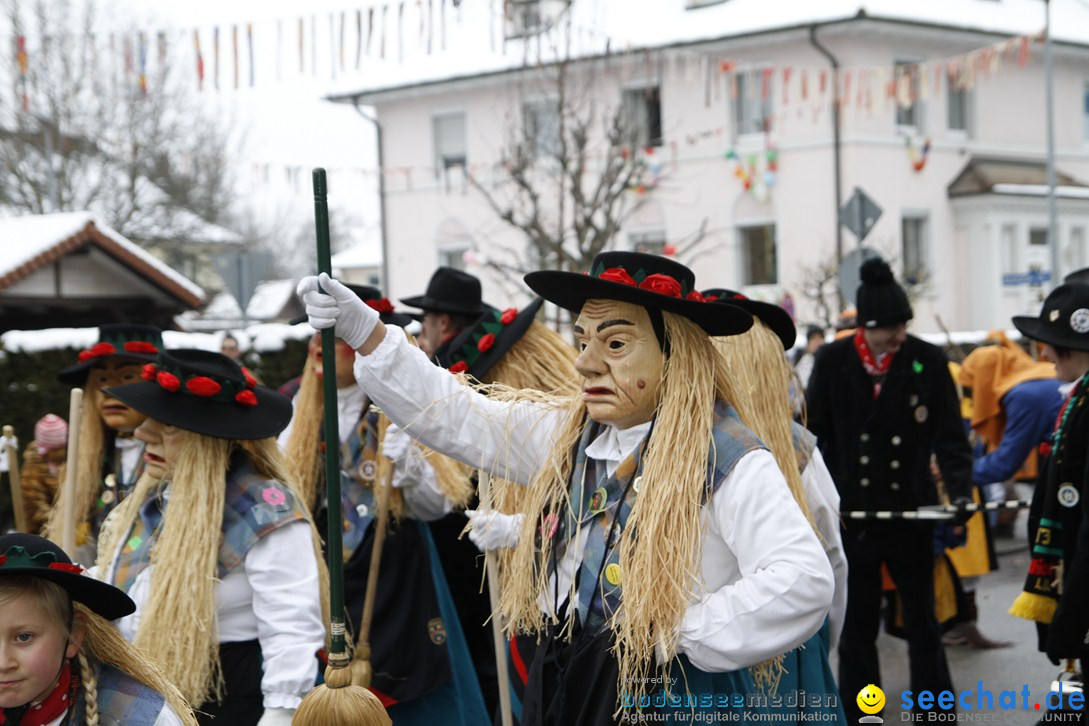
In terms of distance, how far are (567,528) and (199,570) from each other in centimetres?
118

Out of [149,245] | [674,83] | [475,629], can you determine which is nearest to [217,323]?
[149,245]

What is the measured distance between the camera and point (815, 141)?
25.7 meters

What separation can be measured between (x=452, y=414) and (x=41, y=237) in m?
12.6

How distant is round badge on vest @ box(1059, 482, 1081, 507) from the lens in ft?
15.0

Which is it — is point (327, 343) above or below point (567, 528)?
above

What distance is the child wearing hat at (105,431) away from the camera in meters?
4.84

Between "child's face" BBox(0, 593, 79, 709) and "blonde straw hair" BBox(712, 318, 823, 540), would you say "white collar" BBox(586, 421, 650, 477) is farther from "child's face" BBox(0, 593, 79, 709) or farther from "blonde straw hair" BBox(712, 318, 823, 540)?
"child's face" BBox(0, 593, 79, 709)

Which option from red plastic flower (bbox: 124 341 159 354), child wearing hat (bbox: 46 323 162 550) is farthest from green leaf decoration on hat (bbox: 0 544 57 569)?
red plastic flower (bbox: 124 341 159 354)

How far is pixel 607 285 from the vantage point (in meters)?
3.19

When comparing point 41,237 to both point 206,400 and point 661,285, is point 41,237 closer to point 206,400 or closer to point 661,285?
point 206,400

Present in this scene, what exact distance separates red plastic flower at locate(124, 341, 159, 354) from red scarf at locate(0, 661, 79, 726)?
8.75 ft

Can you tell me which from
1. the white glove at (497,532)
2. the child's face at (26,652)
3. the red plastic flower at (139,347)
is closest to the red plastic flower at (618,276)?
the white glove at (497,532)

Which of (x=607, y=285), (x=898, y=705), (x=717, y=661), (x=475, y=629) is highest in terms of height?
(x=607, y=285)

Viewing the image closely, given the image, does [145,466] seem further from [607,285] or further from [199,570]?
[607,285]
